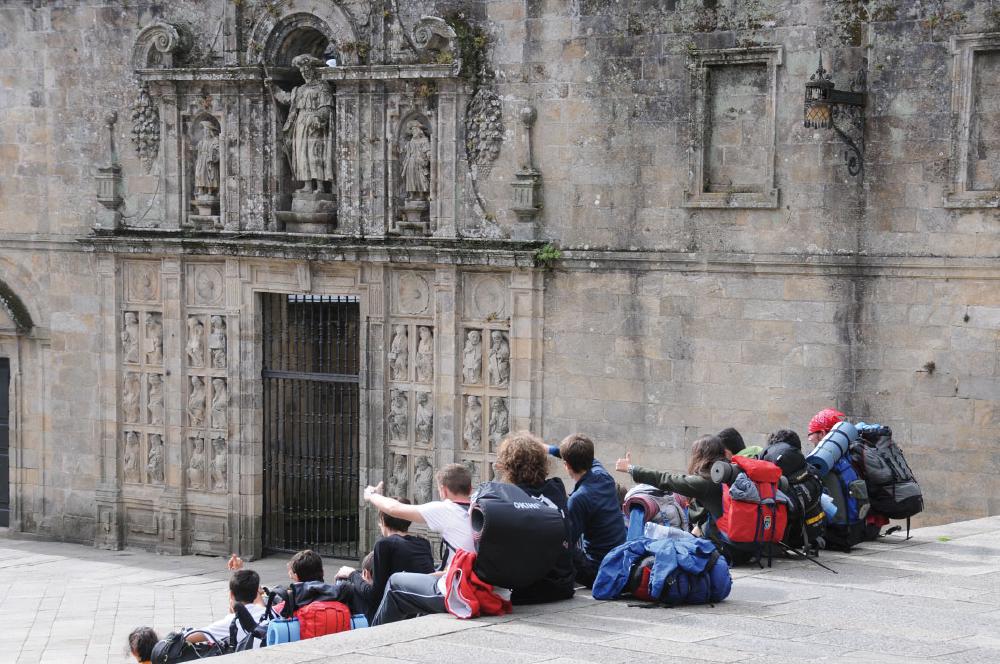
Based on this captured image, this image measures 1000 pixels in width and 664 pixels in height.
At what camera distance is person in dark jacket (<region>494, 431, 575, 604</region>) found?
10.1 metres

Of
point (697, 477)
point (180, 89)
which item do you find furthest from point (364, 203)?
point (697, 477)

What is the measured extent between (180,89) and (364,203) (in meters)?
2.79

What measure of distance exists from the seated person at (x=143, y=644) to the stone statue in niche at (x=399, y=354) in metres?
7.13

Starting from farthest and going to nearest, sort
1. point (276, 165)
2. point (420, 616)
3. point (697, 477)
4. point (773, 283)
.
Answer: point (276, 165)
point (773, 283)
point (697, 477)
point (420, 616)

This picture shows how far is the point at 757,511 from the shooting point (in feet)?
36.4

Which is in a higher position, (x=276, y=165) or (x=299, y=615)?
(x=276, y=165)

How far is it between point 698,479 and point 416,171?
7.78 meters

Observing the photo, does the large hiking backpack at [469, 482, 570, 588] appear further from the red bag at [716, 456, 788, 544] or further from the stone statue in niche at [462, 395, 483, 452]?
the stone statue in niche at [462, 395, 483, 452]

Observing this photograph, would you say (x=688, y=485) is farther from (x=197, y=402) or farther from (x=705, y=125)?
(x=197, y=402)

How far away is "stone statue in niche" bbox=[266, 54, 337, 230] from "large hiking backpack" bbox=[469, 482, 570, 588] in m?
9.30

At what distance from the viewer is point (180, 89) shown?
63.0ft

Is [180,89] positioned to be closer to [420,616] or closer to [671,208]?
[671,208]

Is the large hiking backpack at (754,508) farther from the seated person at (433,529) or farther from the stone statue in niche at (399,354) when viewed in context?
the stone statue in niche at (399,354)

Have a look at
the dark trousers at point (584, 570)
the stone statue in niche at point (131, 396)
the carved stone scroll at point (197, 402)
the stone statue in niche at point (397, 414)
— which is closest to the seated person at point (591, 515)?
the dark trousers at point (584, 570)
